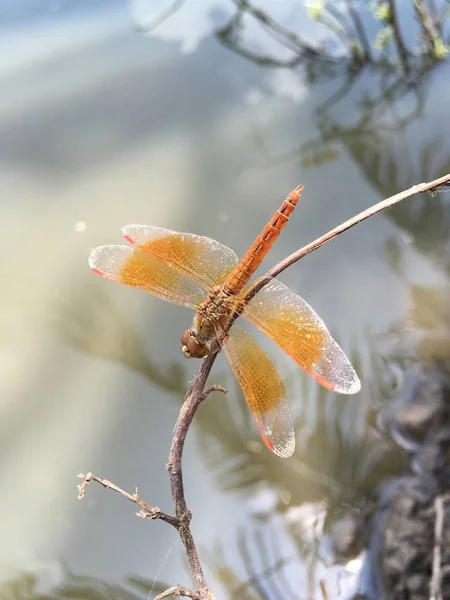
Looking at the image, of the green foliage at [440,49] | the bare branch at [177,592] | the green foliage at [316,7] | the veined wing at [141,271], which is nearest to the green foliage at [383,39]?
the green foliage at [440,49]

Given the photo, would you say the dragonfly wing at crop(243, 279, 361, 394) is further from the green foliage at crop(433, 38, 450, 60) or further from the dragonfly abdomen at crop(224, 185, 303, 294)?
the green foliage at crop(433, 38, 450, 60)

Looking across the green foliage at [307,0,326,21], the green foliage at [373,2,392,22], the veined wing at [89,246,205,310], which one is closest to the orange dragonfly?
the veined wing at [89,246,205,310]

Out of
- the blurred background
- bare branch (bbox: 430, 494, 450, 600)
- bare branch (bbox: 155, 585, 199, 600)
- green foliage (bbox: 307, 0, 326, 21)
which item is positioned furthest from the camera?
green foliage (bbox: 307, 0, 326, 21)

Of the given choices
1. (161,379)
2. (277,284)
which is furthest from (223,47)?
(277,284)

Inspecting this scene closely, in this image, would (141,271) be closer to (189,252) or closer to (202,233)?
(189,252)

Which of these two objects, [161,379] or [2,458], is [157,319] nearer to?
[161,379]

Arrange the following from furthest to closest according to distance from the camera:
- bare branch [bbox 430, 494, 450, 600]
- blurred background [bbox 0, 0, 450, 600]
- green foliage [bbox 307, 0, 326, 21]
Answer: green foliage [bbox 307, 0, 326, 21], blurred background [bbox 0, 0, 450, 600], bare branch [bbox 430, 494, 450, 600]
